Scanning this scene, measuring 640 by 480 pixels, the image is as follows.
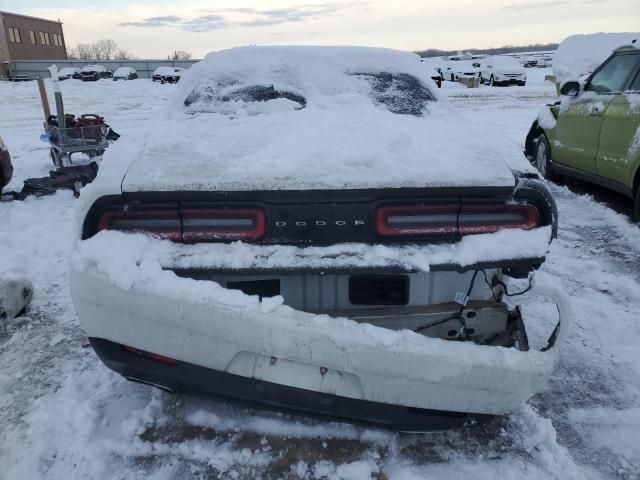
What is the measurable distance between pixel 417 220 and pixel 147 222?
108 centimetres

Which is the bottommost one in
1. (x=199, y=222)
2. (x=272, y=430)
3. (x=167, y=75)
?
(x=272, y=430)

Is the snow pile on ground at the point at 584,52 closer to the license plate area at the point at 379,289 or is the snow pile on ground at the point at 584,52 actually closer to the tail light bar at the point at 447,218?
the tail light bar at the point at 447,218

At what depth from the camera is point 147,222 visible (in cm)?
203

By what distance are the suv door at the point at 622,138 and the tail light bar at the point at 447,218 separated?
3.66 m

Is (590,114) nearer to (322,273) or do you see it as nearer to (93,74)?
(322,273)

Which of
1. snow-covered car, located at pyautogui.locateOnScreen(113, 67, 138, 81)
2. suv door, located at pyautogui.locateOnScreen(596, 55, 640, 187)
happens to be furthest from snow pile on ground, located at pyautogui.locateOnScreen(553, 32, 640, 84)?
snow-covered car, located at pyautogui.locateOnScreen(113, 67, 138, 81)

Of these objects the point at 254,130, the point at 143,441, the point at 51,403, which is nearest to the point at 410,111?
the point at 254,130

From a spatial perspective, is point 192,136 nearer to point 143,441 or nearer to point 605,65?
point 143,441

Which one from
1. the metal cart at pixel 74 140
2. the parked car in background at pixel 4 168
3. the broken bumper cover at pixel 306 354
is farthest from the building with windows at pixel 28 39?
the broken bumper cover at pixel 306 354

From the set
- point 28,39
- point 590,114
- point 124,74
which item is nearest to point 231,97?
point 590,114

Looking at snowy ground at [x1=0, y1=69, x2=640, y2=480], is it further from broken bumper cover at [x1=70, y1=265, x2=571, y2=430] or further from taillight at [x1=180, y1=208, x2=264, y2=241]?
taillight at [x1=180, y1=208, x2=264, y2=241]

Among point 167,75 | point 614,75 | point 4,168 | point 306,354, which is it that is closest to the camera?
point 306,354

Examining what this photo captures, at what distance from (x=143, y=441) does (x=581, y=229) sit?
4695mm

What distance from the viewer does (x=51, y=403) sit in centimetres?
259
